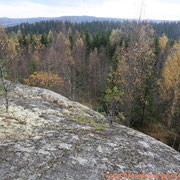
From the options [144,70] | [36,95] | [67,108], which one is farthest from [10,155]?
[144,70]

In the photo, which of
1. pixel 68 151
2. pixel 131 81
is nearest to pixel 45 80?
pixel 131 81

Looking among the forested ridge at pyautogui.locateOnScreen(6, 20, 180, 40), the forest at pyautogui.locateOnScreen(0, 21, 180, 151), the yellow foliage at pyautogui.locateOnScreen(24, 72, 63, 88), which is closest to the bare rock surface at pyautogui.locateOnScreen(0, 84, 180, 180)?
the forest at pyautogui.locateOnScreen(0, 21, 180, 151)

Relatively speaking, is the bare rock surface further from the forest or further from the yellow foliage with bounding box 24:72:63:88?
the yellow foliage with bounding box 24:72:63:88

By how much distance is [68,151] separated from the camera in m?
5.18

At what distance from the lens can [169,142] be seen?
17109mm

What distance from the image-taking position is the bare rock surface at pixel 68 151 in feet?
13.9

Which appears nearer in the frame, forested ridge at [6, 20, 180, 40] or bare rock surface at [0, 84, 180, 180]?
bare rock surface at [0, 84, 180, 180]

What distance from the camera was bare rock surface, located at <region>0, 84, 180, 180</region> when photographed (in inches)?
167

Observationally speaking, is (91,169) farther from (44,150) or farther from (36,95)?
(36,95)

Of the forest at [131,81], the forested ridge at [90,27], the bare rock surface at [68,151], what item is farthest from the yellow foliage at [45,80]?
the forested ridge at [90,27]

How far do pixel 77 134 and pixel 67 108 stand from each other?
13.0 ft

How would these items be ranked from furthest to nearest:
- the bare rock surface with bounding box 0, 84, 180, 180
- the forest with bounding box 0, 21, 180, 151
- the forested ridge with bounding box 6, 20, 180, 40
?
the forested ridge with bounding box 6, 20, 180, 40
the forest with bounding box 0, 21, 180, 151
the bare rock surface with bounding box 0, 84, 180, 180

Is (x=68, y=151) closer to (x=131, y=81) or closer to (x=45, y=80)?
(x=131, y=81)

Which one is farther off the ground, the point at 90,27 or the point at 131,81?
the point at 90,27
